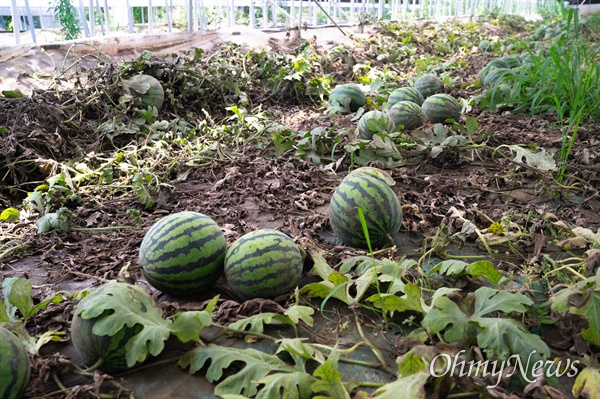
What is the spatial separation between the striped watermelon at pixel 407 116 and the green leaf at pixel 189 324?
2.91m

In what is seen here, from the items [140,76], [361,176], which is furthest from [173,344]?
[140,76]

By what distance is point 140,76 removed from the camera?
15.3 feet

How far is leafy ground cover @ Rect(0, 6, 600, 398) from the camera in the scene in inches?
60.4

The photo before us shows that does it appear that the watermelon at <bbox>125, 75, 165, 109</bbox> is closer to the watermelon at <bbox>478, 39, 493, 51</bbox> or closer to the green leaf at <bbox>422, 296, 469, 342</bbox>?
the green leaf at <bbox>422, 296, 469, 342</bbox>

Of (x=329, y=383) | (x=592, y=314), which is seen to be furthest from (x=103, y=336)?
(x=592, y=314)

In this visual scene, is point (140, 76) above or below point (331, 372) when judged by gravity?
above

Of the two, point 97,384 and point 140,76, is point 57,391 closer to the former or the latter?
point 97,384

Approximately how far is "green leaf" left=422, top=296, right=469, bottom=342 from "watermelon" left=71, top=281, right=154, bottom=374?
916 mm

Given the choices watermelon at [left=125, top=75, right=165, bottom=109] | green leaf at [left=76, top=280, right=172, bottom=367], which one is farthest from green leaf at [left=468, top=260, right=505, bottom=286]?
watermelon at [left=125, top=75, right=165, bottom=109]

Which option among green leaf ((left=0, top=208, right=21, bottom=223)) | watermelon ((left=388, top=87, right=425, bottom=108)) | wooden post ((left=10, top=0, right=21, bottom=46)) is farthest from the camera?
wooden post ((left=10, top=0, right=21, bottom=46))

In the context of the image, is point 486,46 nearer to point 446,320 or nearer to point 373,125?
point 373,125

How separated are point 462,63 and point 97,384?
7355 millimetres

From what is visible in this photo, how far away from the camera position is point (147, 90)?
179 inches

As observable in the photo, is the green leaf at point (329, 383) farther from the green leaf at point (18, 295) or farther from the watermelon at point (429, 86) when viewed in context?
the watermelon at point (429, 86)
